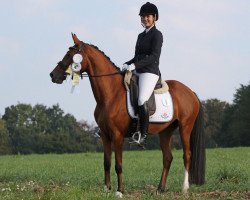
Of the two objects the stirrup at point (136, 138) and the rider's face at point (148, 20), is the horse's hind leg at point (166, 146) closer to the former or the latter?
the stirrup at point (136, 138)

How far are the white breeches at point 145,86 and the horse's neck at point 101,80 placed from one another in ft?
1.32

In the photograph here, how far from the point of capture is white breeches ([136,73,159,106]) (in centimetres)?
1079

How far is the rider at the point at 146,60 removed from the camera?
1080cm

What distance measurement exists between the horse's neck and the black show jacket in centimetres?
54

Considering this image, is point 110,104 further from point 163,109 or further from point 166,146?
point 166,146

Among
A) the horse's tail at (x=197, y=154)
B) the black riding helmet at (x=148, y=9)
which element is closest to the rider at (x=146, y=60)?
the black riding helmet at (x=148, y=9)

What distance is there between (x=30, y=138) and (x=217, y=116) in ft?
→ 110

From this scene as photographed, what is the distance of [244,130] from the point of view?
7550 centimetres

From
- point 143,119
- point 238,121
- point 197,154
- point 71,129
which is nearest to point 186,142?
point 197,154

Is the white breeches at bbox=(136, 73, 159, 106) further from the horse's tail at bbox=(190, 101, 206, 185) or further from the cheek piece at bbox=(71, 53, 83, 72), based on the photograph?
the horse's tail at bbox=(190, 101, 206, 185)

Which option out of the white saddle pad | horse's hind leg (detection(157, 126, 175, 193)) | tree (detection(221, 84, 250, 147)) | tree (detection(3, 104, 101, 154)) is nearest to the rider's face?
the white saddle pad

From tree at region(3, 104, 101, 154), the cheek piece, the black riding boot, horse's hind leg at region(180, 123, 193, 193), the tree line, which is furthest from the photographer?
tree at region(3, 104, 101, 154)

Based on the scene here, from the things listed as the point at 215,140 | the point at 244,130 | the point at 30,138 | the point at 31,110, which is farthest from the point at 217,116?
the point at 31,110

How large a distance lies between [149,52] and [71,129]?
99.1 metres
